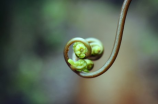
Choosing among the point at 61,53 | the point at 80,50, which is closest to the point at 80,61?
the point at 80,50

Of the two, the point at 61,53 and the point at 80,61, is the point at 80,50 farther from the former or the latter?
the point at 61,53

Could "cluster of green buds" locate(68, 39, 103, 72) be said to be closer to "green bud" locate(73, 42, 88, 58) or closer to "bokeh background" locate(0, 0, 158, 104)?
"green bud" locate(73, 42, 88, 58)

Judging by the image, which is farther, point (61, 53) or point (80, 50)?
point (61, 53)

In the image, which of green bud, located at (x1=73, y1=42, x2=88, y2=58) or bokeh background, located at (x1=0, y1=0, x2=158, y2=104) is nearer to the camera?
green bud, located at (x1=73, y1=42, x2=88, y2=58)

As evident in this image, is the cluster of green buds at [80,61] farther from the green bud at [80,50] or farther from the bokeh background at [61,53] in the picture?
the bokeh background at [61,53]

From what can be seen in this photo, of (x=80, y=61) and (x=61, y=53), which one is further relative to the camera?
(x=61, y=53)

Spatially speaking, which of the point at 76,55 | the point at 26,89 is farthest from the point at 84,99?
the point at 76,55

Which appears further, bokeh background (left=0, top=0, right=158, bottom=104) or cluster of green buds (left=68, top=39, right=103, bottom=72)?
bokeh background (left=0, top=0, right=158, bottom=104)

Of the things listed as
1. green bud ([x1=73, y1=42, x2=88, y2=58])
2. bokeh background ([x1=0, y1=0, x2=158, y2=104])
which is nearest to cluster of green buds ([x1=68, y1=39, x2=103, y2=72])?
green bud ([x1=73, y1=42, x2=88, y2=58])

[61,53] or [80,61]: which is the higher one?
[61,53]
